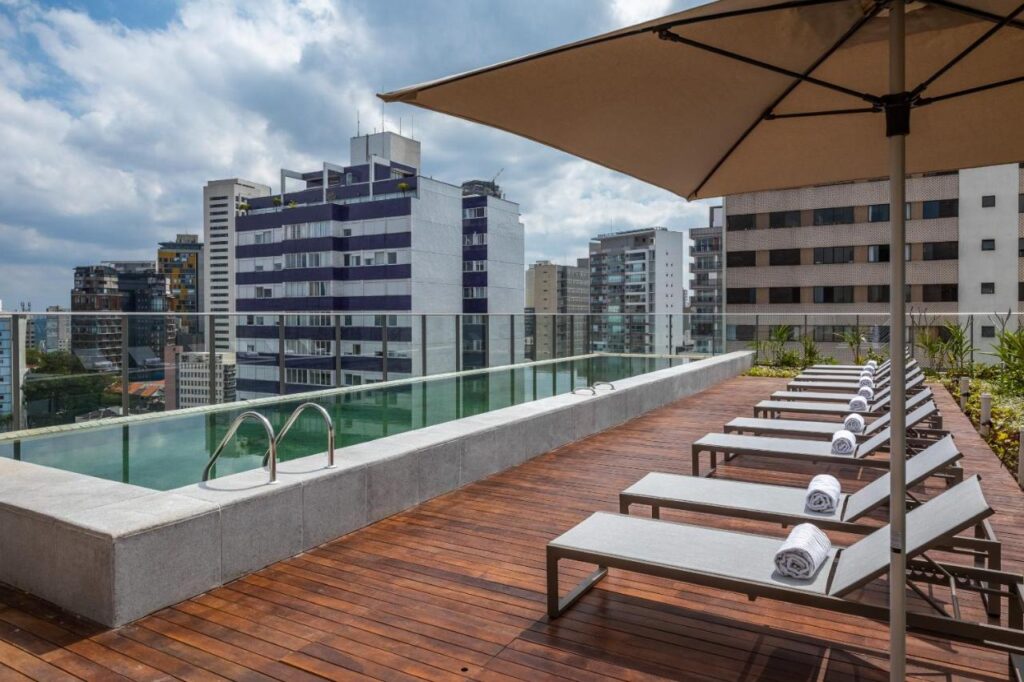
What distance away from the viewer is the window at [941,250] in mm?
37688

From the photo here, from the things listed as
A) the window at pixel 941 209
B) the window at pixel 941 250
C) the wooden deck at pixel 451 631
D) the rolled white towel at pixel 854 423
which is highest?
the window at pixel 941 209

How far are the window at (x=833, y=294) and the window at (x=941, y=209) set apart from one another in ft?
18.6

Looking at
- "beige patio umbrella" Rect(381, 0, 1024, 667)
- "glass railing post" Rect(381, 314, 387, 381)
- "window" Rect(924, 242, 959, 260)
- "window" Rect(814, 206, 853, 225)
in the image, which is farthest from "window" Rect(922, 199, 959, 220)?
"beige patio umbrella" Rect(381, 0, 1024, 667)

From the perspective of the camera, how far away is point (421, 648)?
2.49m

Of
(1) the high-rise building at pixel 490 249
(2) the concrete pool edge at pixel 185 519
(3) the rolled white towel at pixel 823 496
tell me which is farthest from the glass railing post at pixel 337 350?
(1) the high-rise building at pixel 490 249

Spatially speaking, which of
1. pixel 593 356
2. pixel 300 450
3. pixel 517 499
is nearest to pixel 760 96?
pixel 517 499

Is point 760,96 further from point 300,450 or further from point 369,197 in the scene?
point 369,197

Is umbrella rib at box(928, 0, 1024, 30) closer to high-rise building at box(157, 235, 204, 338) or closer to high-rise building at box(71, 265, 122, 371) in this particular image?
high-rise building at box(71, 265, 122, 371)

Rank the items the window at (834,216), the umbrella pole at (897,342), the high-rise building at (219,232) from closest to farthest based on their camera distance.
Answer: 1. the umbrella pole at (897,342)
2. the window at (834,216)
3. the high-rise building at (219,232)

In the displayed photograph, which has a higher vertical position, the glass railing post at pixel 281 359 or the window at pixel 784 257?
the window at pixel 784 257

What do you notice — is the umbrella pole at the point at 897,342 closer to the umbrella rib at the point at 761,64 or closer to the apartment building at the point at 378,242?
the umbrella rib at the point at 761,64

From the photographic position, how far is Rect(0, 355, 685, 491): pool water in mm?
4680

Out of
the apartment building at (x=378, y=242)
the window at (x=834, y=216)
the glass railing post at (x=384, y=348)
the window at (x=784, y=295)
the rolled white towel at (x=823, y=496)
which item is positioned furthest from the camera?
the apartment building at (x=378, y=242)

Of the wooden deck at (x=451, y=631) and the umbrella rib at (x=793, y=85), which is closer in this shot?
the umbrella rib at (x=793, y=85)
